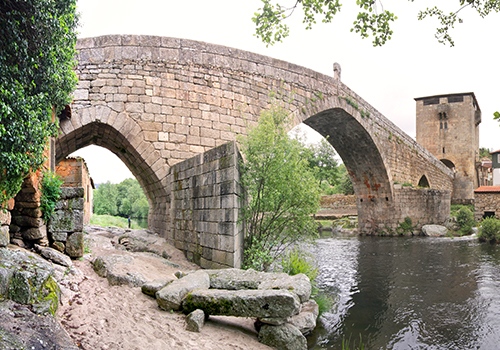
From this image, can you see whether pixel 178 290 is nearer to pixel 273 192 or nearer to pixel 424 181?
pixel 273 192

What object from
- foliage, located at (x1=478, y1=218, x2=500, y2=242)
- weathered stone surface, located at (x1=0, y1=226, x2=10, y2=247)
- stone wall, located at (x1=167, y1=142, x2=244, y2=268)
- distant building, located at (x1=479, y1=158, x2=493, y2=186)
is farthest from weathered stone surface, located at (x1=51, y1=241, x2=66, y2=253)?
distant building, located at (x1=479, y1=158, x2=493, y2=186)

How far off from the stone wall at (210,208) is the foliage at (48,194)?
7.08 ft

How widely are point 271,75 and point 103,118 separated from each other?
4319 millimetres

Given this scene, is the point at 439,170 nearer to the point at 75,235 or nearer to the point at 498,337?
the point at 498,337

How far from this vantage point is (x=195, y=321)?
318cm

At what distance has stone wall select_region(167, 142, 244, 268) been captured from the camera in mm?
4926

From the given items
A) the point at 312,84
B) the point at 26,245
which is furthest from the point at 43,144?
the point at 312,84

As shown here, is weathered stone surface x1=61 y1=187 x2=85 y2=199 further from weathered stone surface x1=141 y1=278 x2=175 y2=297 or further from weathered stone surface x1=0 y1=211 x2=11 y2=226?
weathered stone surface x1=141 y1=278 x2=175 y2=297

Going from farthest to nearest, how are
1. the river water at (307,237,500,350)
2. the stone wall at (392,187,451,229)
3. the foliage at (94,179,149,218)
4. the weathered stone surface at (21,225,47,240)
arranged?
the foliage at (94,179,149,218) → the stone wall at (392,187,451,229) → the river water at (307,237,500,350) → the weathered stone surface at (21,225,47,240)

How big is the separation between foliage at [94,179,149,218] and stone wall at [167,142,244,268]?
37.1 m

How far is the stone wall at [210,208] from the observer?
Answer: 16.2 feet

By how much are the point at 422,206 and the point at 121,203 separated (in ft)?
137

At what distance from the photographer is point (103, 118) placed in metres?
6.79

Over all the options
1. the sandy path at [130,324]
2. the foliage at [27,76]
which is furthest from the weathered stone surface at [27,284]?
the foliage at [27,76]
